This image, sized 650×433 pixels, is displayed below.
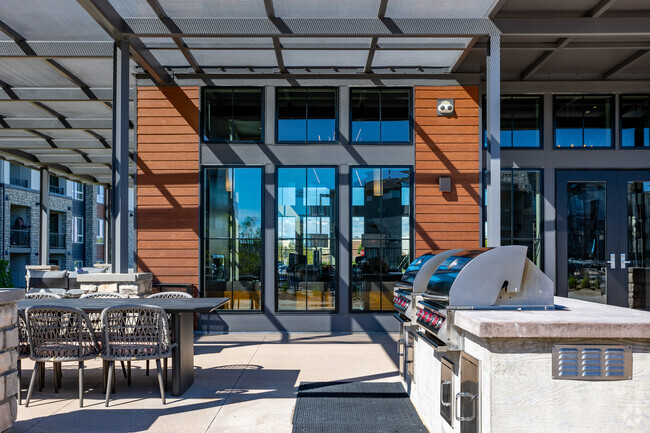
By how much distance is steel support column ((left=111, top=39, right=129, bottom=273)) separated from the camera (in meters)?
6.52

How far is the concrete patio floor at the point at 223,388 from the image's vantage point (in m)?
3.81

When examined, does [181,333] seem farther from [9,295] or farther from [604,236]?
[604,236]

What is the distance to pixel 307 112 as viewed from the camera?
25.9 feet

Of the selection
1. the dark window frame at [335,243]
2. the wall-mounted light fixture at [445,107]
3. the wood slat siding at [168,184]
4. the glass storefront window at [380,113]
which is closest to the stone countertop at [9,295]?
the wood slat siding at [168,184]

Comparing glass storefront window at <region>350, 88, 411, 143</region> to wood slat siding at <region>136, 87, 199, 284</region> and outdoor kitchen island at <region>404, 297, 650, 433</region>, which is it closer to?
wood slat siding at <region>136, 87, 199, 284</region>

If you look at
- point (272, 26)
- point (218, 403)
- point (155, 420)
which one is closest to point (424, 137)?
point (272, 26)

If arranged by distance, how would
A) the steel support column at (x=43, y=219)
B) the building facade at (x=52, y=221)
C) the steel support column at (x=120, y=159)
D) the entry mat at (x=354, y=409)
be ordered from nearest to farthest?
the entry mat at (x=354, y=409), the steel support column at (x=120, y=159), the steel support column at (x=43, y=219), the building facade at (x=52, y=221)

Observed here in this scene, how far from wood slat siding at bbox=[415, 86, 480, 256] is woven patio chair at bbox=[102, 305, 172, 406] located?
4381 mm

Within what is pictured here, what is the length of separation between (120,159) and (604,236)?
6.96 metres

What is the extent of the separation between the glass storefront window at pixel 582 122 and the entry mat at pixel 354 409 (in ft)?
17.0

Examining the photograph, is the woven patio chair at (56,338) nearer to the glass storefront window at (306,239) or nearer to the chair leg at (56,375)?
the chair leg at (56,375)

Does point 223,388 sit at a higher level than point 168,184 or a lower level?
lower

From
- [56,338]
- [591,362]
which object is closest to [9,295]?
[56,338]

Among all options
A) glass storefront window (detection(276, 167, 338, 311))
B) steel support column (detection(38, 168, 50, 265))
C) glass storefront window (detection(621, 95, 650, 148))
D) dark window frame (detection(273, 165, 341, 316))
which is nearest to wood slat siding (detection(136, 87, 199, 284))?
dark window frame (detection(273, 165, 341, 316))
